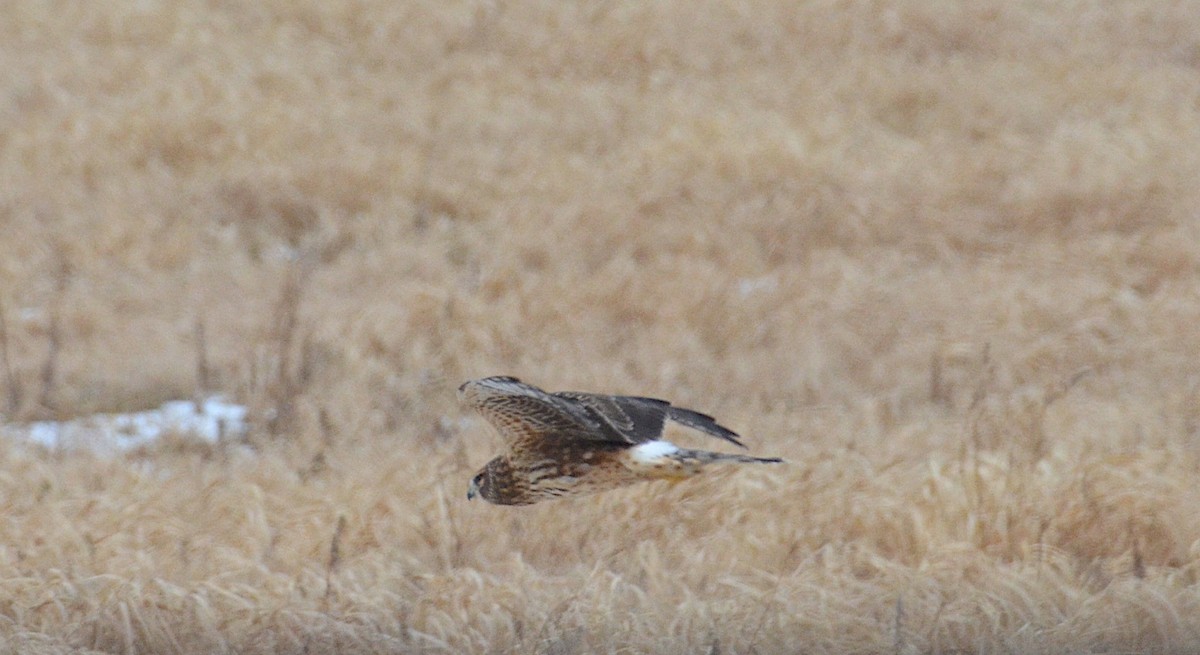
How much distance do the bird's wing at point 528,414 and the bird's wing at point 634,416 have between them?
0.11 feet

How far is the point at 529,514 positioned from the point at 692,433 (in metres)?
1.40

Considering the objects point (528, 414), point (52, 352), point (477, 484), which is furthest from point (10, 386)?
point (528, 414)

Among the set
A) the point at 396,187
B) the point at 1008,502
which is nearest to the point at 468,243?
the point at 396,187

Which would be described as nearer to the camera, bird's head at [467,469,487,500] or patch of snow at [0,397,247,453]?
bird's head at [467,469,487,500]

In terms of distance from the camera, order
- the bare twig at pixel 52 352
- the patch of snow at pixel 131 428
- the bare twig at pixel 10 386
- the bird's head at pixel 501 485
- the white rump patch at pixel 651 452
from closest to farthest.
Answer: the white rump patch at pixel 651 452, the bird's head at pixel 501 485, the patch of snow at pixel 131 428, the bare twig at pixel 10 386, the bare twig at pixel 52 352

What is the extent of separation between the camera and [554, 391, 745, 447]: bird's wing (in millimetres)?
3891

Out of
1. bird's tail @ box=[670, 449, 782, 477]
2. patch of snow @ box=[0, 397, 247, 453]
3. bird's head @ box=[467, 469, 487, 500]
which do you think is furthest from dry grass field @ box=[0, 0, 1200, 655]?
bird's tail @ box=[670, 449, 782, 477]

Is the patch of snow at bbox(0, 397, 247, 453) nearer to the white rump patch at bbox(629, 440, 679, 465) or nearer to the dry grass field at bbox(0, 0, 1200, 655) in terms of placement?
the dry grass field at bbox(0, 0, 1200, 655)

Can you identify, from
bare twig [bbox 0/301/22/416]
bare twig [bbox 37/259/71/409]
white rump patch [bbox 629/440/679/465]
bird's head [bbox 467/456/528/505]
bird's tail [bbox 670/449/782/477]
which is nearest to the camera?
bird's tail [bbox 670/449/782/477]

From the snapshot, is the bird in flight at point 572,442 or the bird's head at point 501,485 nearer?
the bird in flight at point 572,442

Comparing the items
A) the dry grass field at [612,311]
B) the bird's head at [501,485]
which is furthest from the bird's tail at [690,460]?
the bird's head at [501,485]

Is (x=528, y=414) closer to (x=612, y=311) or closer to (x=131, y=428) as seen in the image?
(x=131, y=428)

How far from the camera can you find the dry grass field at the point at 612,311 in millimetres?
4316

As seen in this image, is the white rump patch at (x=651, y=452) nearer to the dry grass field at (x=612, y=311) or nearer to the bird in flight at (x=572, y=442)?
the bird in flight at (x=572, y=442)
